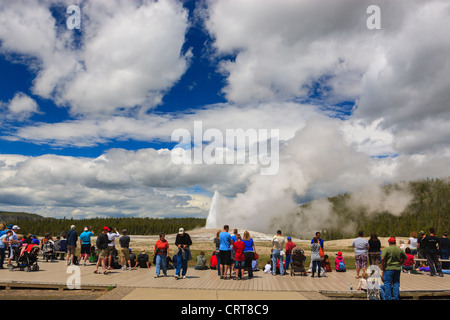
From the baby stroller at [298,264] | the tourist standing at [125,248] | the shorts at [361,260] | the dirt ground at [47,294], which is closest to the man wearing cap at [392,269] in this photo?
the shorts at [361,260]

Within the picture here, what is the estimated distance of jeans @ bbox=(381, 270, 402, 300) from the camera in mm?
10844

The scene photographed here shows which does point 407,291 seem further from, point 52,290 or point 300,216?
point 300,216

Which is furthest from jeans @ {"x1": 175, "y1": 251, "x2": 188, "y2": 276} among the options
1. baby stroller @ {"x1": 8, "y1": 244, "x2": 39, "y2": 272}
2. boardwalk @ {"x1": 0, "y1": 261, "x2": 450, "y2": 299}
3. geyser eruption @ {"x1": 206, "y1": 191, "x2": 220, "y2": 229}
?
geyser eruption @ {"x1": 206, "y1": 191, "x2": 220, "y2": 229}

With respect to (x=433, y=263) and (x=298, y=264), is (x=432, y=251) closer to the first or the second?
(x=433, y=263)

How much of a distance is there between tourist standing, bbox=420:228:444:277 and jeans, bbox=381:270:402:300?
277 inches

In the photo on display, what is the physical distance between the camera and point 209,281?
Answer: 1437 cm

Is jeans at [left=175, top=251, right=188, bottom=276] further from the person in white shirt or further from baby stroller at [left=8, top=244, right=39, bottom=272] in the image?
baby stroller at [left=8, top=244, right=39, bottom=272]

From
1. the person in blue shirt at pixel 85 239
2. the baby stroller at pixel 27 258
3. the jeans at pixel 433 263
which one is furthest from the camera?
the person in blue shirt at pixel 85 239

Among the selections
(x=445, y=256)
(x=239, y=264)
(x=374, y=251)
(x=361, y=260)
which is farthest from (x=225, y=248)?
(x=445, y=256)

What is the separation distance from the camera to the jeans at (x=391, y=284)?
1084cm

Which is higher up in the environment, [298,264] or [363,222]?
[298,264]

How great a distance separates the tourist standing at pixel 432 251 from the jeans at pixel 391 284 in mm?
7024

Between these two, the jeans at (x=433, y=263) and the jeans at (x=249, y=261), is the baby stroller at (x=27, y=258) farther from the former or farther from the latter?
the jeans at (x=433, y=263)

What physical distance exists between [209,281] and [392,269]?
283 inches
